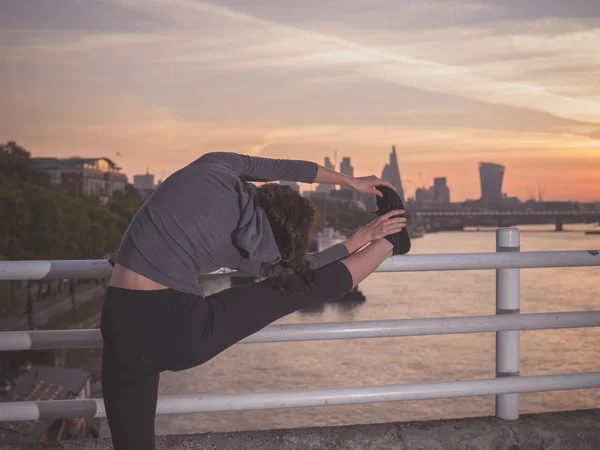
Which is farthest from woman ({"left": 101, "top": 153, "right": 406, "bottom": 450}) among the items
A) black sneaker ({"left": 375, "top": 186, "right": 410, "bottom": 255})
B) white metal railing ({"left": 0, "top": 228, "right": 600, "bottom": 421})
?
white metal railing ({"left": 0, "top": 228, "right": 600, "bottom": 421})

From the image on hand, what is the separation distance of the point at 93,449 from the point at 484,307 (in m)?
78.4

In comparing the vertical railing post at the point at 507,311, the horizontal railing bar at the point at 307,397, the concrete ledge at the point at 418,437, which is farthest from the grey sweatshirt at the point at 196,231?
the vertical railing post at the point at 507,311

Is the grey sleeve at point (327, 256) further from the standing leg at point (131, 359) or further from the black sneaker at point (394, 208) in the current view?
the standing leg at point (131, 359)

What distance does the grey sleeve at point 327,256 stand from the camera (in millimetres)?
2510

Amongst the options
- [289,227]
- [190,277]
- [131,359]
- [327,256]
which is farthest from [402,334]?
[131,359]

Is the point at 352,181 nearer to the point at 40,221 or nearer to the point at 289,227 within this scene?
the point at 289,227

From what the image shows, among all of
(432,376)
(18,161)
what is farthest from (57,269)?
(432,376)

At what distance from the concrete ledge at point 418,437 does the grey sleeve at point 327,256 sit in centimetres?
92

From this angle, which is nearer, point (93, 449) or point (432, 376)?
point (93, 449)

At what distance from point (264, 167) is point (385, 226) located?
0.55 metres

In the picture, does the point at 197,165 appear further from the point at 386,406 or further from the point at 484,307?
the point at 484,307

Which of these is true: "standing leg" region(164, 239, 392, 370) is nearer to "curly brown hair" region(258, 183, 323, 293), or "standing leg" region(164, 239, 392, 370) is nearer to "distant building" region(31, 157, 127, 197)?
"curly brown hair" region(258, 183, 323, 293)

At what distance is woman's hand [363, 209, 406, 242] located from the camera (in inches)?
109

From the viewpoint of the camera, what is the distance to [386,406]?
185 ft
